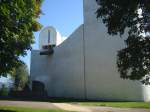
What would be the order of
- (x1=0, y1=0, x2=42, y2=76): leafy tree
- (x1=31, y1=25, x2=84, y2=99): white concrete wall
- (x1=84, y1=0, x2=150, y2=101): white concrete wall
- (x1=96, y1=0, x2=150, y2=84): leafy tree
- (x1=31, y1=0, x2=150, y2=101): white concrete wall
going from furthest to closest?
(x1=31, y1=25, x2=84, y2=99): white concrete wall → (x1=31, y1=0, x2=150, y2=101): white concrete wall → (x1=84, y1=0, x2=150, y2=101): white concrete wall → (x1=0, y1=0, x2=42, y2=76): leafy tree → (x1=96, y1=0, x2=150, y2=84): leafy tree

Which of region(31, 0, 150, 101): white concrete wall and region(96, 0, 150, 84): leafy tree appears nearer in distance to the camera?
region(96, 0, 150, 84): leafy tree

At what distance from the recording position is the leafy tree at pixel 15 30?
70.8ft

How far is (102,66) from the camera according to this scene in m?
50.4

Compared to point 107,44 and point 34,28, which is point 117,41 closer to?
point 107,44

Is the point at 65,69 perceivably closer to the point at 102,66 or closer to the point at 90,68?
the point at 90,68

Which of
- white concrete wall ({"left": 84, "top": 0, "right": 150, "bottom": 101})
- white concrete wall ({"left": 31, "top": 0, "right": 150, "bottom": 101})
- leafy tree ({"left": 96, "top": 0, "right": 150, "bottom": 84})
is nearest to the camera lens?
leafy tree ({"left": 96, "top": 0, "right": 150, "bottom": 84})

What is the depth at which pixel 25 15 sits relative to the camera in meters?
23.0

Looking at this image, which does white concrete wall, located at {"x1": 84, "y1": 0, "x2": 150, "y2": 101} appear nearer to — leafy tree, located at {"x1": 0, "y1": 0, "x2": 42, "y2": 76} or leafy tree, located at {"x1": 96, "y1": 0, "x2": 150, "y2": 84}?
leafy tree, located at {"x1": 0, "y1": 0, "x2": 42, "y2": 76}

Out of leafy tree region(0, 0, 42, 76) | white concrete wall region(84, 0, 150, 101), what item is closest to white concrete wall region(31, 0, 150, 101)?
white concrete wall region(84, 0, 150, 101)

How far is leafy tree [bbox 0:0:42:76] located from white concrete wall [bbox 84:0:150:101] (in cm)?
2563

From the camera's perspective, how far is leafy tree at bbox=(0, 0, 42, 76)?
21.6m

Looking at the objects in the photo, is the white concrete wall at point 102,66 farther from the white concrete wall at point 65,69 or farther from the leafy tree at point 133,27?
the leafy tree at point 133,27

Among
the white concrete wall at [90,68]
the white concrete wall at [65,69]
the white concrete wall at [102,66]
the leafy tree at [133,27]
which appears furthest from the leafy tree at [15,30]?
the white concrete wall at [65,69]

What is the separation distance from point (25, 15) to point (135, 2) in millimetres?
10040
